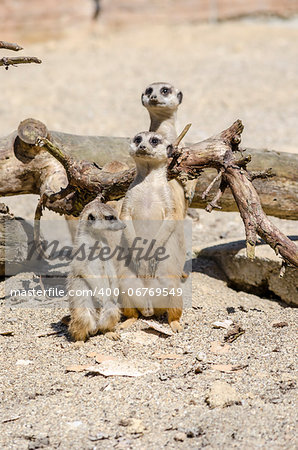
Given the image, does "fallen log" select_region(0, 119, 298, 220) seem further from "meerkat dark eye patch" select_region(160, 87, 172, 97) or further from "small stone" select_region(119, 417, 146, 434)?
"small stone" select_region(119, 417, 146, 434)

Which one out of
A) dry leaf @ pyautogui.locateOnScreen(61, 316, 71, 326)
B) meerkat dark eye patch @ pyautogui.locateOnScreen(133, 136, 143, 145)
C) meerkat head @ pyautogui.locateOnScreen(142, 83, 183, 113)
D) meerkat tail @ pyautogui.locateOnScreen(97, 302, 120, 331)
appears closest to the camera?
meerkat tail @ pyautogui.locateOnScreen(97, 302, 120, 331)

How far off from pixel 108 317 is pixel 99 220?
0.54 meters

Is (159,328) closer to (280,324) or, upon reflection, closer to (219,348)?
(219,348)

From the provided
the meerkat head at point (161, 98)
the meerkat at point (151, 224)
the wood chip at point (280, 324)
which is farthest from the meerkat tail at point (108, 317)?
the meerkat head at point (161, 98)

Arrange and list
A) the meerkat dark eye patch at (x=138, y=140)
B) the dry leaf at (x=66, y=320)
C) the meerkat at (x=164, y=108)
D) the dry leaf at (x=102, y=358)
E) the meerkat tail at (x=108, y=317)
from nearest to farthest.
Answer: the dry leaf at (x=102, y=358)
the meerkat tail at (x=108, y=317)
the dry leaf at (x=66, y=320)
the meerkat dark eye patch at (x=138, y=140)
the meerkat at (x=164, y=108)

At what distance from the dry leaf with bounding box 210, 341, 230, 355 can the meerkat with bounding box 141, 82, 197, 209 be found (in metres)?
1.29

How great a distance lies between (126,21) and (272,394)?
10.6 metres

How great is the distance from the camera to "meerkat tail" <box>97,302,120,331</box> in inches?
139

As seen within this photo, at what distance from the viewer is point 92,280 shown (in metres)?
3.51

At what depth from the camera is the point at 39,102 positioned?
361 inches

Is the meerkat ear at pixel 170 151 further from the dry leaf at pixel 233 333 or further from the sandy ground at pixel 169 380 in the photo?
the dry leaf at pixel 233 333

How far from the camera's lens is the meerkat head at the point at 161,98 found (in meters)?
4.69

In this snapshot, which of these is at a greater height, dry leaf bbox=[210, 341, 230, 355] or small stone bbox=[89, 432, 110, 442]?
dry leaf bbox=[210, 341, 230, 355]

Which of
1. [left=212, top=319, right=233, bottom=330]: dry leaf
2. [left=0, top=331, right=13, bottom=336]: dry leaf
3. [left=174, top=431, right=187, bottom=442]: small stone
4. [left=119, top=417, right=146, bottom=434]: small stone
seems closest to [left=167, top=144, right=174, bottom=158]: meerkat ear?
[left=212, top=319, right=233, bottom=330]: dry leaf
